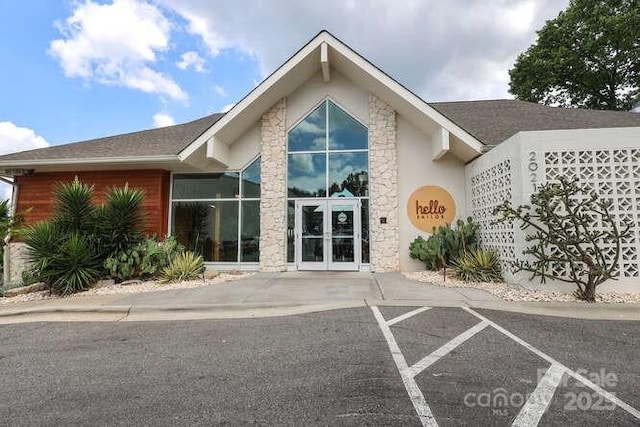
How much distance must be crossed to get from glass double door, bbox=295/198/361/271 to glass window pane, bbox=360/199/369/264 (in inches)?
5.7

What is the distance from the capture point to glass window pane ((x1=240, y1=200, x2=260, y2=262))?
485 inches

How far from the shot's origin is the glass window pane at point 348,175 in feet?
39.8

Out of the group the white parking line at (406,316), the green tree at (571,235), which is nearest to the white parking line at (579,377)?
the white parking line at (406,316)

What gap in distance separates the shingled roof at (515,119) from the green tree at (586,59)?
10673 mm

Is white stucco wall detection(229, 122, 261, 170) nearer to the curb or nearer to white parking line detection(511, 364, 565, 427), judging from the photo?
the curb

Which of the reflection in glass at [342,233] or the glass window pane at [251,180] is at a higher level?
the glass window pane at [251,180]

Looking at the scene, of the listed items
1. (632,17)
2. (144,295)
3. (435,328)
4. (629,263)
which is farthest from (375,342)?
(632,17)

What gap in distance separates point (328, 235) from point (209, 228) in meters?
4.24

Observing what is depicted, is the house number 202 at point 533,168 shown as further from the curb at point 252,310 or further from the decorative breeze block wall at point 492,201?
the curb at point 252,310

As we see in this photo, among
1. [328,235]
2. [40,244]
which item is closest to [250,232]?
[328,235]

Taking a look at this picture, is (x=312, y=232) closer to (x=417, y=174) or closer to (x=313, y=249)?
(x=313, y=249)

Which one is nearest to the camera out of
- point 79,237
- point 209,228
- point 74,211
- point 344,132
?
point 79,237

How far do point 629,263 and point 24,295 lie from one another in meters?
14.4

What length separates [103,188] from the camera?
12.3 m
